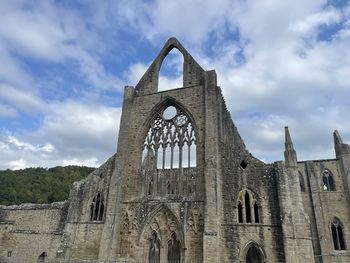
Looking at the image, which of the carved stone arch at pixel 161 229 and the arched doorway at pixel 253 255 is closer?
the arched doorway at pixel 253 255

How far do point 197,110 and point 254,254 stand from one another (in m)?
7.90

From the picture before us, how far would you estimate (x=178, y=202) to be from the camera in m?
14.0

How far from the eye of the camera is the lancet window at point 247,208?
13.2 m

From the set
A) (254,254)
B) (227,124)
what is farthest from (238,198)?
(227,124)

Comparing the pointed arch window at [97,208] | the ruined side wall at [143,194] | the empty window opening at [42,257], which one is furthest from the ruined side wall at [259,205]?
the empty window opening at [42,257]

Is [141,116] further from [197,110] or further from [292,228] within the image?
[292,228]

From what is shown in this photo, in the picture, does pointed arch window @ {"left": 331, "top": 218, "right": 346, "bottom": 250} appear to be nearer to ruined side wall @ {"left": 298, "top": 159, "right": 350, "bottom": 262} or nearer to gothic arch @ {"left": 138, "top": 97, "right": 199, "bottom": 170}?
ruined side wall @ {"left": 298, "top": 159, "right": 350, "bottom": 262}

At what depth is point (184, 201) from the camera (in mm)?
13914

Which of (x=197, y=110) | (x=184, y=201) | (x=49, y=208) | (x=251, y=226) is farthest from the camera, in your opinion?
(x=49, y=208)

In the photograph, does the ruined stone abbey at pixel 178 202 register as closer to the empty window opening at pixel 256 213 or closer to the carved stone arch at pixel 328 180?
the empty window opening at pixel 256 213

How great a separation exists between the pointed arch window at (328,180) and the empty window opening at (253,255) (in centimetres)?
1504

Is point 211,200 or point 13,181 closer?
point 211,200

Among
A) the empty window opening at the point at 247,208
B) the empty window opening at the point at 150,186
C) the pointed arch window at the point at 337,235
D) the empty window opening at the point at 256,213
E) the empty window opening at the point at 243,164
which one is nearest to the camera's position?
the empty window opening at the point at 256,213

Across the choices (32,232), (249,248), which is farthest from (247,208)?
(32,232)
